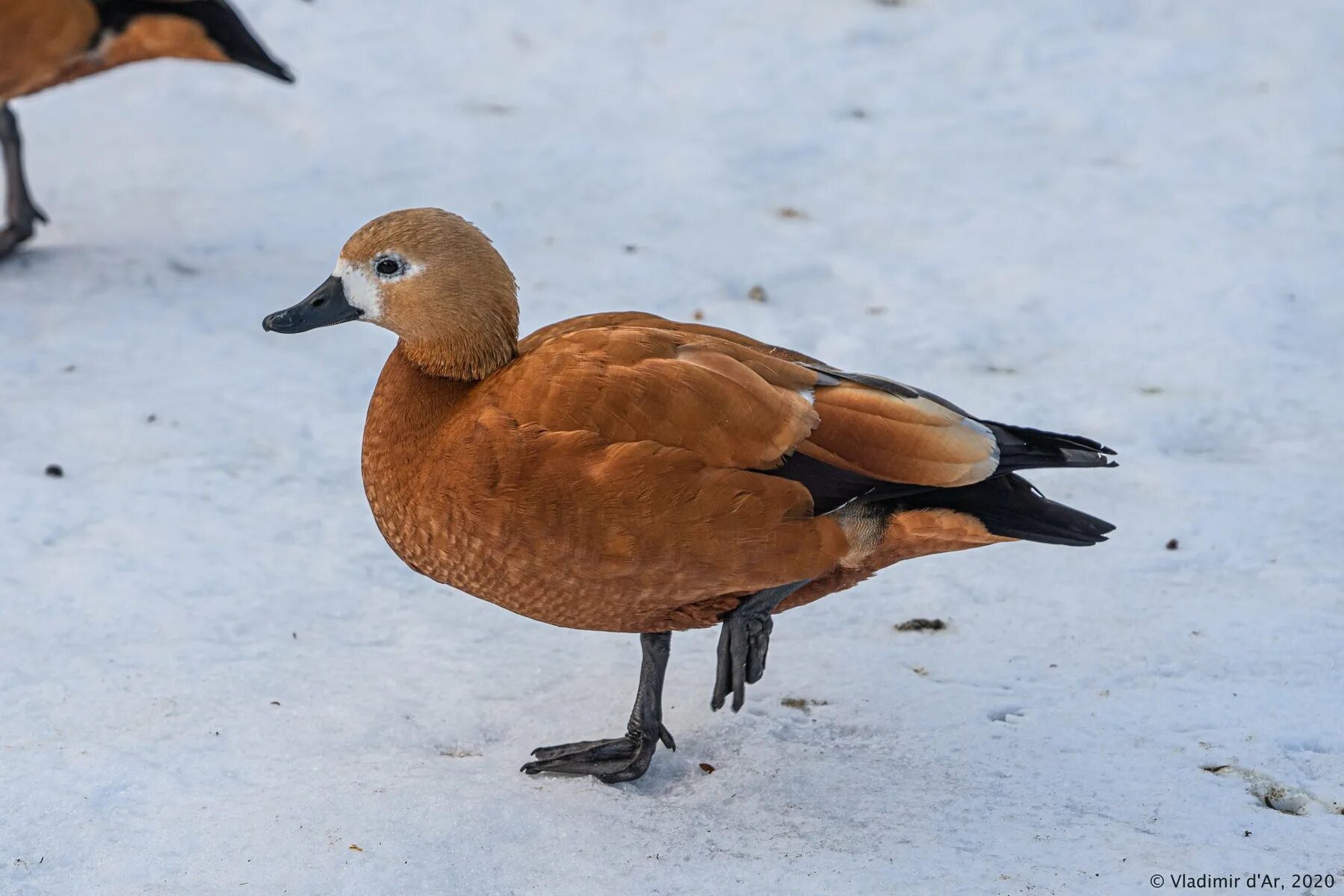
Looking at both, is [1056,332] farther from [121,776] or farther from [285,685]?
[121,776]

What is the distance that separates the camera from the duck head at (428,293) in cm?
321

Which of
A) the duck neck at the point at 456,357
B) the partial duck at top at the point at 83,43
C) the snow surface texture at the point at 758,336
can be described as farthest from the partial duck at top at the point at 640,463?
the partial duck at top at the point at 83,43

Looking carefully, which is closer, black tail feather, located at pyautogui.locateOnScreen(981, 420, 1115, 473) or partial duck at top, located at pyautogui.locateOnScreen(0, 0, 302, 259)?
black tail feather, located at pyautogui.locateOnScreen(981, 420, 1115, 473)

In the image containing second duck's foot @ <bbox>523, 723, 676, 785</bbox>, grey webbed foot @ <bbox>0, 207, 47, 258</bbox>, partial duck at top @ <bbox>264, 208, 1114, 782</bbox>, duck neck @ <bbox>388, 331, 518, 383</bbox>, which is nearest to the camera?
partial duck at top @ <bbox>264, 208, 1114, 782</bbox>

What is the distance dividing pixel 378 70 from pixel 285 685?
4.63m

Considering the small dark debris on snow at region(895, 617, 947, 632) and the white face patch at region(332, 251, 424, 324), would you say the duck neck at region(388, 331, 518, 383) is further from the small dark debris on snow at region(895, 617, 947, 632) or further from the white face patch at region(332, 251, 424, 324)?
the small dark debris on snow at region(895, 617, 947, 632)

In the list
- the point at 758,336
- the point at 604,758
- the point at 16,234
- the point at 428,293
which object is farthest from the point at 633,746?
the point at 16,234

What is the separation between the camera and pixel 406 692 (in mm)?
3672

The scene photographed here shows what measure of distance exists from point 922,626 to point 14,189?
13.4ft

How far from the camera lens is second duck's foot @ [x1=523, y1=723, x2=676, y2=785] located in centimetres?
335

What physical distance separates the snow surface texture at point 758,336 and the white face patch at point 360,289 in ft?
3.21

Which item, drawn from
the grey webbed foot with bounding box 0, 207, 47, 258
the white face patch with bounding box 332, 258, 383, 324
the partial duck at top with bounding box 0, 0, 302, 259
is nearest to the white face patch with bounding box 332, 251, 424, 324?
the white face patch with bounding box 332, 258, 383, 324

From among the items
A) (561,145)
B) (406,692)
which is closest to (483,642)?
(406,692)

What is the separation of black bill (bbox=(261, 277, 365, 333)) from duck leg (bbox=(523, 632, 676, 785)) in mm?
985
